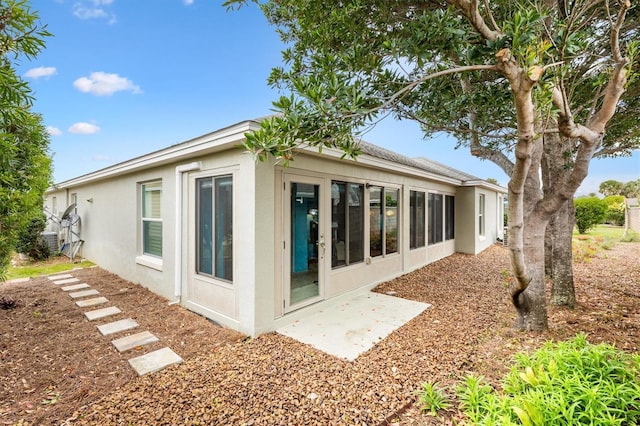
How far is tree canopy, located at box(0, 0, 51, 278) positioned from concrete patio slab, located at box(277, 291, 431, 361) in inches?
170

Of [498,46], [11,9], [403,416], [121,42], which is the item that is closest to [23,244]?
[121,42]

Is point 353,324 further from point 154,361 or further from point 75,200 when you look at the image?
point 75,200

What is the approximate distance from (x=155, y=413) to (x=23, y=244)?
1256 centimetres

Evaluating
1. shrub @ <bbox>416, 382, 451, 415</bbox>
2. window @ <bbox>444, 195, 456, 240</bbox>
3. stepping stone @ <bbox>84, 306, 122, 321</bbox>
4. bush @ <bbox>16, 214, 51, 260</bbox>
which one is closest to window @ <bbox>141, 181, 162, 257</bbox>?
stepping stone @ <bbox>84, 306, 122, 321</bbox>

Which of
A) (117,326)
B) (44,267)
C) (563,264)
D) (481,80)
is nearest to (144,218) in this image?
(117,326)

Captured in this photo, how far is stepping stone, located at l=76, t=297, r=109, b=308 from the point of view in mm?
5809

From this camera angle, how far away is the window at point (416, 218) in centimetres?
873

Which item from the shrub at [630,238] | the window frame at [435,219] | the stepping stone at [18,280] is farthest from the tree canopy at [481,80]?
the shrub at [630,238]

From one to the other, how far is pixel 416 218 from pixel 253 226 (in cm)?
624

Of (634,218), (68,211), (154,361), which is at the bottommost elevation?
(154,361)

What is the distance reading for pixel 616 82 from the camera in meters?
3.34

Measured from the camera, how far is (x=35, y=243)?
11172 millimetres

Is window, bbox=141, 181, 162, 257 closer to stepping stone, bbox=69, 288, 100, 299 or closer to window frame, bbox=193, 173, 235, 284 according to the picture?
stepping stone, bbox=69, 288, 100, 299

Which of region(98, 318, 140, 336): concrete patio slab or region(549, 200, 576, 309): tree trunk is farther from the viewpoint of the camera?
region(549, 200, 576, 309): tree trunk
